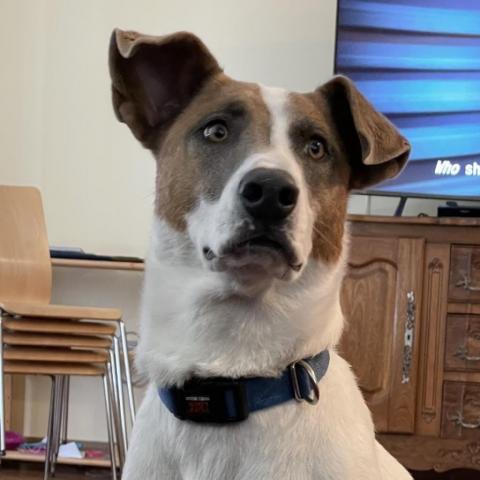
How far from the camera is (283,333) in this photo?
1277 millimetres

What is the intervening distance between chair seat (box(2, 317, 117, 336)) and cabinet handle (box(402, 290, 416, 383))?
1.03 meters

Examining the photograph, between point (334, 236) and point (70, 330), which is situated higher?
point (334, 236)

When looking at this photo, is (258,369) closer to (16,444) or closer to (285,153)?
(285,153)

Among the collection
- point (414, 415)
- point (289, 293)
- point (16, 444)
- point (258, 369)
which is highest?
point (289, 293)

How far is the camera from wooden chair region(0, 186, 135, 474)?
270cm

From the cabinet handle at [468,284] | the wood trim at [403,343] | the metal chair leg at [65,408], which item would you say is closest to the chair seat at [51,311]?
the metal chair leg at [65,408]

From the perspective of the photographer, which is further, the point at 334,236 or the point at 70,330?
the point at 70,330

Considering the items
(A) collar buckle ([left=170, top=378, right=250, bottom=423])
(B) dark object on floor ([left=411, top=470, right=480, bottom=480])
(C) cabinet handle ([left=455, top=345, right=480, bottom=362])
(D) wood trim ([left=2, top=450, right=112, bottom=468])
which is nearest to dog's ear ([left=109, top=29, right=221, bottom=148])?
(A) collar buckle ([left=170, top=378, right=250, bottom=423])

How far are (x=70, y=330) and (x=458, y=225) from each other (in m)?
1.37

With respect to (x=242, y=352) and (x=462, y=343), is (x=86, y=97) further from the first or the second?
(x=242, y=352)

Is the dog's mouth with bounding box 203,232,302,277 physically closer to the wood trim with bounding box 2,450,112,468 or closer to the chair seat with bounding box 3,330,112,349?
the chair seat with bounding box 3,330,112,349

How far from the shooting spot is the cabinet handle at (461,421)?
274 centimetres

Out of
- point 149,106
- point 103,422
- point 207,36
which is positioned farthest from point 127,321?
point 149,106

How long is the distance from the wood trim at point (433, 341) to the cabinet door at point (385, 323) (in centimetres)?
3
